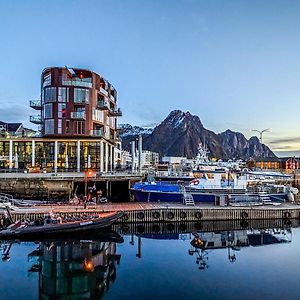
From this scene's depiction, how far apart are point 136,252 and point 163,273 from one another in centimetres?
477

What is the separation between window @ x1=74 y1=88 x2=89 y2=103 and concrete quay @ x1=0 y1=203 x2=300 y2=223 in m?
30.4

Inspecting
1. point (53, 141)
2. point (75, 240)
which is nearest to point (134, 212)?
point (75, 240)

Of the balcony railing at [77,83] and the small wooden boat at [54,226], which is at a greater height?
the balcony railing at [77,83]

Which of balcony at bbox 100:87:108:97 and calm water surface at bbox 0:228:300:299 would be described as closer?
calm water surface at bbox 0:228:300:299

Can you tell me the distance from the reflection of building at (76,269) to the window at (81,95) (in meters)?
40.0

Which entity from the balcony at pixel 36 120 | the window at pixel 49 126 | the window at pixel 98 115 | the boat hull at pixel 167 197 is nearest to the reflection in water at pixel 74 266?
the boat hull at pixel 167 197

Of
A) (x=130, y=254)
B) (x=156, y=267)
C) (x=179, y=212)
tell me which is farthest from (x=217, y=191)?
(x=156, y=267)

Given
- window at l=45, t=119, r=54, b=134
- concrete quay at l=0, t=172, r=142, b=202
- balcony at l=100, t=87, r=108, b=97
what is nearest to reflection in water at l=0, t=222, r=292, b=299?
concrete quay at l=0, t=172, r=142, b=202

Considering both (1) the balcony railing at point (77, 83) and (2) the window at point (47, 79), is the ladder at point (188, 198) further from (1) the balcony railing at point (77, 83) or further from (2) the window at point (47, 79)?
(2) the window at point (47, 79)

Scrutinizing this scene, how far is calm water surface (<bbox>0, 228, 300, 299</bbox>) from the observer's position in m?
20.2

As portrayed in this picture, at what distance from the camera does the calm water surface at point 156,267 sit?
2022 centimetres

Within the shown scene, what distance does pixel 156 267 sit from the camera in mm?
24469

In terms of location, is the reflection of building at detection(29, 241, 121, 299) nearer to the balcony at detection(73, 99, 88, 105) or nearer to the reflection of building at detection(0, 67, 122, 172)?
the reflection of building at detection(0, 67, 122, 172)

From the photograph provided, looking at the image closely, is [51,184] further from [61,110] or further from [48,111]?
[48,111]
